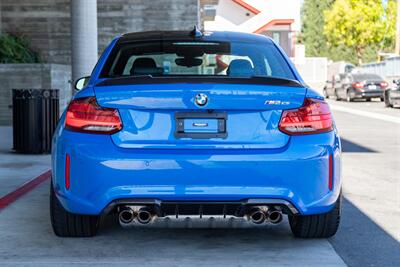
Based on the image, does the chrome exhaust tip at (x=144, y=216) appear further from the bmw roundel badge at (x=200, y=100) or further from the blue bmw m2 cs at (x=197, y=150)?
the bmw roundel badge at (x=200, y=100)

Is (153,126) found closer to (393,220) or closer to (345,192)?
(393,220)

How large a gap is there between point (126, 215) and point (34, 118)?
6.17 m

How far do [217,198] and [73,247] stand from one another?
1.21 m

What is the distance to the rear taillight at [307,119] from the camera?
16.9 feet

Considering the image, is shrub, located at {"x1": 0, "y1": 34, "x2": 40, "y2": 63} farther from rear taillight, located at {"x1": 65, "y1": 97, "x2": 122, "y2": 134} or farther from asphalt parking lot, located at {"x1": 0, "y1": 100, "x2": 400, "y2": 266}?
rear taillight, located at {"x1": 65, "y1": 97, "x2": 122, "y2": 134}

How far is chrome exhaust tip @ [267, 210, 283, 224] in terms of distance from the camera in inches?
208

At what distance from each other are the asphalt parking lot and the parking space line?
102 mm

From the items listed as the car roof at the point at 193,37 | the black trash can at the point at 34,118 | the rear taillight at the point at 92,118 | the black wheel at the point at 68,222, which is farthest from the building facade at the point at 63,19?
the rear taillight at the point at 92,118

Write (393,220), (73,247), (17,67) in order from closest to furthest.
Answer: (73,247) → (393,220) → (17,67)

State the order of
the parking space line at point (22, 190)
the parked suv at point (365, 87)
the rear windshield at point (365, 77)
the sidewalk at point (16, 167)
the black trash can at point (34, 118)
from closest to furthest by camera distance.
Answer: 1. the parking space line at point (22, 190)
2. the sidewalk at point (16, 167)
3. the black trash can at point (34, 118)
4. the parked suv at point (365, 87)
5. the rear windshield at point (365, 77)

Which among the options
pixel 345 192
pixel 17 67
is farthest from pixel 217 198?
pixel 17 67

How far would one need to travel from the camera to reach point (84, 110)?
205 inches

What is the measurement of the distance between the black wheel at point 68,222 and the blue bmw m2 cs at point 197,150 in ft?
1.02

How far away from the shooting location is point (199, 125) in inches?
202
